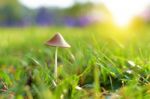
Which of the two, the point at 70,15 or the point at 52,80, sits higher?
the point at 70,15

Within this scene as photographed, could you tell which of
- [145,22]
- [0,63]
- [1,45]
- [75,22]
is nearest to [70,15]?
[75,22]

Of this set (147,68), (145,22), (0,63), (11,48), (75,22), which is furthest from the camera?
(75,22)

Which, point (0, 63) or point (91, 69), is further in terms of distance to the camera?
point (0, 63)

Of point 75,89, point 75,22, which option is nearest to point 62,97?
point 75,89

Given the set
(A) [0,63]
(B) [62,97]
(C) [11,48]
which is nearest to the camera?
(B) [62,97]

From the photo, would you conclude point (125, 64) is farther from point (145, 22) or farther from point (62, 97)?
point (145, 22)

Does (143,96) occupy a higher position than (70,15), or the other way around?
(70,15)

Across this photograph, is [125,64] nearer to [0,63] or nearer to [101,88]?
[101,88]

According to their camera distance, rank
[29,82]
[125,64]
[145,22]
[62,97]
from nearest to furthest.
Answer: [62,97] → [29,82] → [125,64] → [145,22]

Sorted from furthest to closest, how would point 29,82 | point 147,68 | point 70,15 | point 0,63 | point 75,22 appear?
point 70,15 < point 75,22 < point 0,63 < point 147,68 < point 29,82
